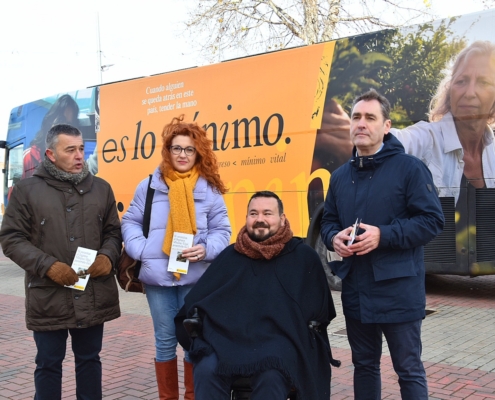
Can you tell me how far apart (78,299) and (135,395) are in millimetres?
1200

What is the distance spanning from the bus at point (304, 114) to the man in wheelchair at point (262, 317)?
395 centimetres

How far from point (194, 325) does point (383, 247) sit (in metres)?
1.08

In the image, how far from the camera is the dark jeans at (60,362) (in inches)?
137

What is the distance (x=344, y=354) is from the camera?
5.17 meters

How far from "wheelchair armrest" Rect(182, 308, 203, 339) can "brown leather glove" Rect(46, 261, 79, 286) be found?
0.73 metres

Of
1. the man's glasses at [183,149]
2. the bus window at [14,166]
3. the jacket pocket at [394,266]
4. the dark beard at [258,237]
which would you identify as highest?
the bus window at [14,166]

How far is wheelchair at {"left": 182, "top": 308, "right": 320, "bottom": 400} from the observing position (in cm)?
310

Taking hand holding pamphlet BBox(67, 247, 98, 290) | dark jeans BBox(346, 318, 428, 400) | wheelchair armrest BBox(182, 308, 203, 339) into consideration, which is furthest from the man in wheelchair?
hand holding pamphlet BBox(67, 247, 98, 290)

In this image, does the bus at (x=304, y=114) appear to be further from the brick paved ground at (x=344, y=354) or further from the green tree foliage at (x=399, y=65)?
the brick paved ground at (x=344, y=354)

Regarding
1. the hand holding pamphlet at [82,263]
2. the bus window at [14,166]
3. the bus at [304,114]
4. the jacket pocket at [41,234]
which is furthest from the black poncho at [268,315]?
the bus window at [14,166]

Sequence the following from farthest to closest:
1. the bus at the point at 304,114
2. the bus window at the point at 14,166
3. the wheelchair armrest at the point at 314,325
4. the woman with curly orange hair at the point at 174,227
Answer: the bus window at the point at 14,166, the bus at the point at 304,114, the woman with curly orange hair at the point at 174,227, the wheelchair armrest at the point at 314,325

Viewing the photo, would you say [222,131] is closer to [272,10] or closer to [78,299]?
[78,299]

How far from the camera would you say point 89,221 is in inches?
141

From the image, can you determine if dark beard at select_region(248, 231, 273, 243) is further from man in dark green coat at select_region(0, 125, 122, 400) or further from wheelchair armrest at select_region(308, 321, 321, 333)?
man in dark green coat at select_region(0, 125, 122, 400)
